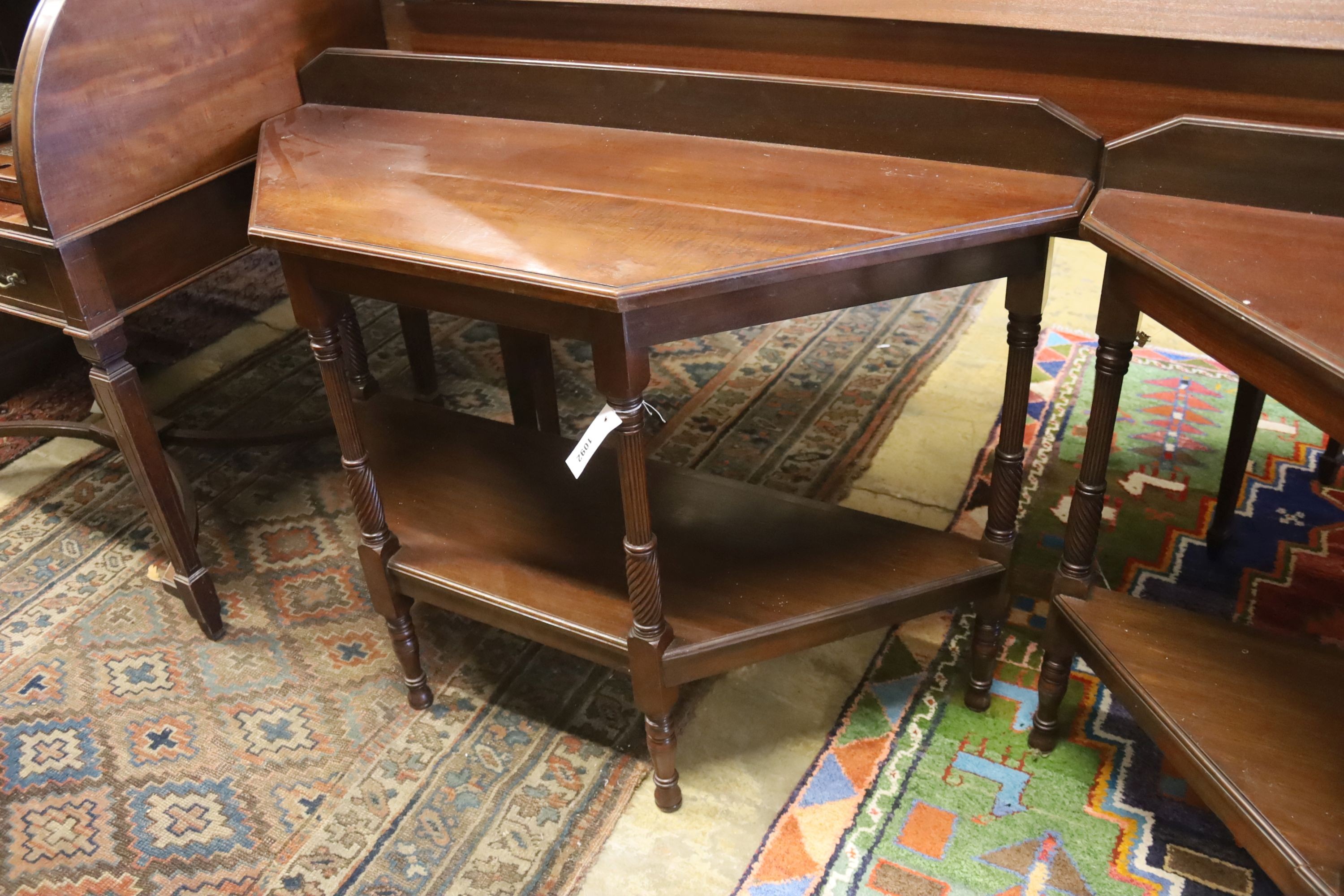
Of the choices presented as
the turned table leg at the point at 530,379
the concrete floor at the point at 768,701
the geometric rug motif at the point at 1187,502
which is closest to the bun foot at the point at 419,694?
the concrete floor at the point at 768,701

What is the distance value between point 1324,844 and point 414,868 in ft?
4.43

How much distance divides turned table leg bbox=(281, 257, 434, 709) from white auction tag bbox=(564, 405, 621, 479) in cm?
46

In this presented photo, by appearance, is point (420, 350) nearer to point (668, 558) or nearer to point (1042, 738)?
point (668, 558)

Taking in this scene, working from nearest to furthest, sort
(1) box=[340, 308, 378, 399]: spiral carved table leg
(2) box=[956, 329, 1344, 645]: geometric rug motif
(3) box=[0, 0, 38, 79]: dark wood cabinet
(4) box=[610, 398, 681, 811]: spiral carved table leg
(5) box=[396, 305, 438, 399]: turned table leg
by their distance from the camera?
(4) box=[610, 398, 681, 811]: spiral carved table leg, (2) box=[956, 329, 1344, 645]: geometric rug motif, (1) box=[340, 308, 378, 399]: spiral carved table leg, (5) box=[396, 305, 438, 399]: turned table leg, (3) box=[0, 0, 38, 79]: dark wood cabinet

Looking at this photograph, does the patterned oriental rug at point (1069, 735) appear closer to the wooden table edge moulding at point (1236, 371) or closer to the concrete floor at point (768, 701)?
the concrete floor at point (768, 701)

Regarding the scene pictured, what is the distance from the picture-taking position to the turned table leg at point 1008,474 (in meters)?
1.62

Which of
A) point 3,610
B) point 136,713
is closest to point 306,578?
point 136,713

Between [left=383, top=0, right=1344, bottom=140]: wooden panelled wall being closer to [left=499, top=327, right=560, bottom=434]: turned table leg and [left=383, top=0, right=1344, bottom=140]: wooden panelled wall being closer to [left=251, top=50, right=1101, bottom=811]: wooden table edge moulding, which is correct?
[left=251, top=50, right=1101, bottom=811]: wooden table edge moulding

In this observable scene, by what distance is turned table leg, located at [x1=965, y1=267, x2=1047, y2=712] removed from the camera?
1619 mm

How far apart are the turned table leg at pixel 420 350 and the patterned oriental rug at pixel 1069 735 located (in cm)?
148

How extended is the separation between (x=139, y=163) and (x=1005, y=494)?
1668mm

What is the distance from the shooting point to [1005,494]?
180 cm

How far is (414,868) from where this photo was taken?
1738 mm

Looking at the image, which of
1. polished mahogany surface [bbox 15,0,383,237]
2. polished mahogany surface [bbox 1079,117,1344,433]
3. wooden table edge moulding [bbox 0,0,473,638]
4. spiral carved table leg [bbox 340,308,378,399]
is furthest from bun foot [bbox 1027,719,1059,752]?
polished mahogany surface [bbox 15,0,383,237]
